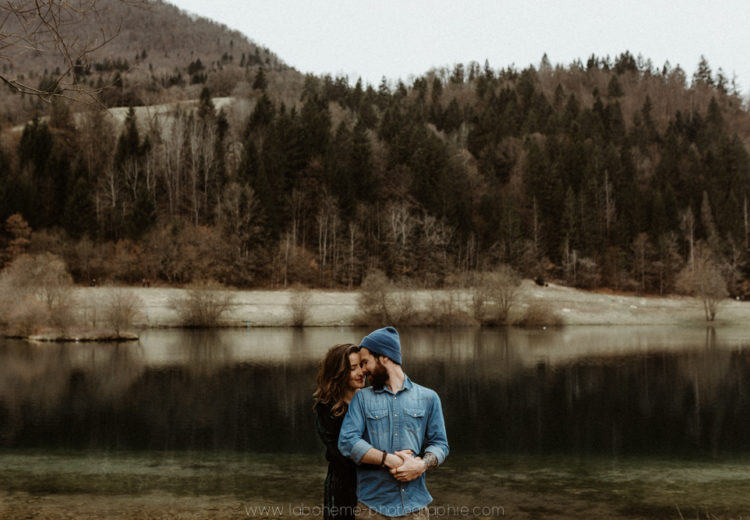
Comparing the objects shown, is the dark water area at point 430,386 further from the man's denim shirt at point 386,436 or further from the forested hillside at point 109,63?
the man's denim shirt at point 386,436

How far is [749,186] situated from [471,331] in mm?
75725

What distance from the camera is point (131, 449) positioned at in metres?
16.9

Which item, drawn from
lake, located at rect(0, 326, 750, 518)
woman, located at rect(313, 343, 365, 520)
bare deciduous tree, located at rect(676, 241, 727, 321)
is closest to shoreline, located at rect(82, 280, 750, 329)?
bare deciduous tree, located at rect(676, 241, 727, 321)

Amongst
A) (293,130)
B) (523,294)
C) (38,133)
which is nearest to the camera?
(523,294)

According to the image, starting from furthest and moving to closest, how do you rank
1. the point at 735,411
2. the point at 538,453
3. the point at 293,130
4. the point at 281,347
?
the point at 293,130 < the point at 281,347 < the point at 735,411 < the point at 538,453

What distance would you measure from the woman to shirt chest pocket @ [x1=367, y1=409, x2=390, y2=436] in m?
0.50

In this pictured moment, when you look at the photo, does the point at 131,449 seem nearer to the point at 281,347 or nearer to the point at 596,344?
the point at 281,347

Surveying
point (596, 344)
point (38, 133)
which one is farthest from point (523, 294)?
point (38, 133)

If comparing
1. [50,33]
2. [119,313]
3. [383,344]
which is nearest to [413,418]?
[383,344]

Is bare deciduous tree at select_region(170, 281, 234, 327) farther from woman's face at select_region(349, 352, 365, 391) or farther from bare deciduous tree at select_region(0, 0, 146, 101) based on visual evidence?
woman's face at select_region(349, 352, 365, 391)

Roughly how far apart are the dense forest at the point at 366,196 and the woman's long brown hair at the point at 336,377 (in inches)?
2707

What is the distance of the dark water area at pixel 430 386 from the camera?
1808 cm

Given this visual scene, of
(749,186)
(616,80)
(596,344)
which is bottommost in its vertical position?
(596,344)

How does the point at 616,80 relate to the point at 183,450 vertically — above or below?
above
